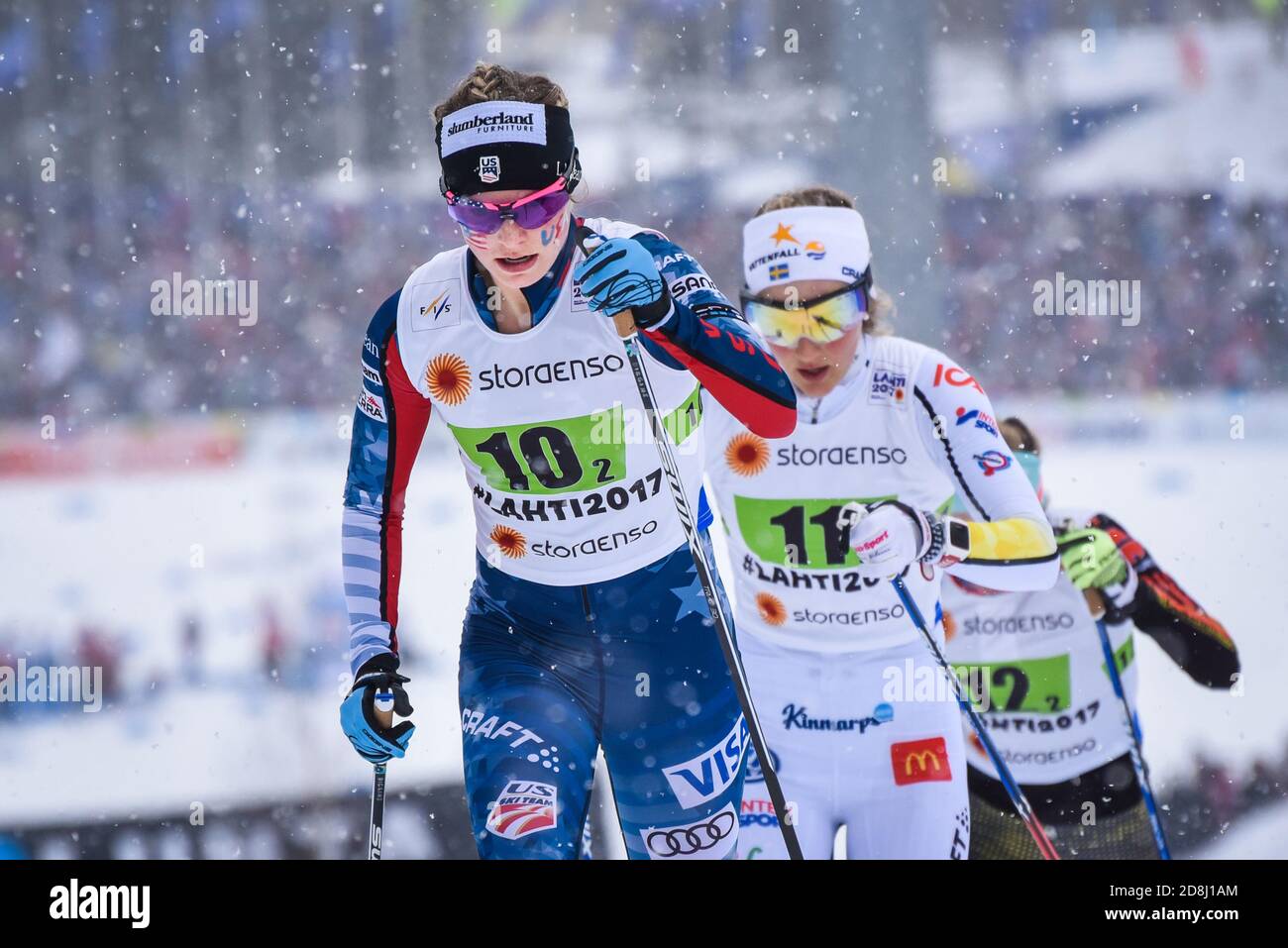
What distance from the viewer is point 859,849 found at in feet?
11.5

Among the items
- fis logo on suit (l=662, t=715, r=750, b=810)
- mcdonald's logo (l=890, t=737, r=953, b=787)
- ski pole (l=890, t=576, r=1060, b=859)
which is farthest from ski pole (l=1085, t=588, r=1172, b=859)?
fis logo on suit (l=662, t=715, r=750, b=810)

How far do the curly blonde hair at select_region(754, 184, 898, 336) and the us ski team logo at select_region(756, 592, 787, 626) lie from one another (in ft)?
2.38

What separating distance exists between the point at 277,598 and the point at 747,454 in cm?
703

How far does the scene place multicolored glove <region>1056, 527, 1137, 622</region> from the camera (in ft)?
12.9

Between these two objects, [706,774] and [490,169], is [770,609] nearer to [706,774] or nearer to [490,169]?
[706,774]

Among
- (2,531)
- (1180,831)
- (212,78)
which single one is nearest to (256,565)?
(2,531)

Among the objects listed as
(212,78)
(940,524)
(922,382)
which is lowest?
(940,524)

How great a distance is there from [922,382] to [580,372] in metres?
0.99

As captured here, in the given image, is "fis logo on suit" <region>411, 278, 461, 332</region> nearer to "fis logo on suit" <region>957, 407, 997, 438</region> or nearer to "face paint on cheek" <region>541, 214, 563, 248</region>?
"face paint on cheek" <region>541, 214, 563, 248</region>

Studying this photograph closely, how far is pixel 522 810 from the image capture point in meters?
2.69

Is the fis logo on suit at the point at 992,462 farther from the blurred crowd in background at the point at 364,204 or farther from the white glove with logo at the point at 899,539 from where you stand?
the blurred crowd in background at the point at 364,204

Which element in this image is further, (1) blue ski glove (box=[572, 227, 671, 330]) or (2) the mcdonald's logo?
(2) the mcdonald's logo

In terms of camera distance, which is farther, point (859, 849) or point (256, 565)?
point (256, 565)
